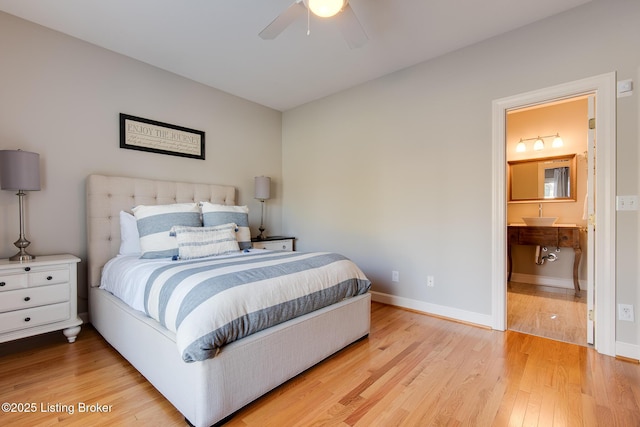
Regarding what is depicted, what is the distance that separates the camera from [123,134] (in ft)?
9.60

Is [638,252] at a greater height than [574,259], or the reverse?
[638,252]

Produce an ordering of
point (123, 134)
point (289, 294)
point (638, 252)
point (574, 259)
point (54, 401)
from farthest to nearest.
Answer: point (574, 259) < point (123, 134) < point (638, 252) < point (289, 294) < point (54, 401)

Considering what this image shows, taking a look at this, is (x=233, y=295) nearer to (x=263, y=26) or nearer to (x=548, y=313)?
(x=263, y=26)

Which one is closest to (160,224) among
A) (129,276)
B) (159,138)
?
(129,276)

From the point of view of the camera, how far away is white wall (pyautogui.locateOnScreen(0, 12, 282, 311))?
2375 mm

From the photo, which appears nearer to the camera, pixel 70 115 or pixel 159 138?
pixel 70 115

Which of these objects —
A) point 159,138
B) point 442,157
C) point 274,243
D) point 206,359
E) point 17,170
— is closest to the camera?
point 206,359

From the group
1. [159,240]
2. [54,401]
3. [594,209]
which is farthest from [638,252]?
[54,401]

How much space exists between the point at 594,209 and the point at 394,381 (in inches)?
79.1

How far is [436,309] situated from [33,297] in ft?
11.3

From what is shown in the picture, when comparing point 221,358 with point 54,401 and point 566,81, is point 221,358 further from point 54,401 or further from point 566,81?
point 566,81

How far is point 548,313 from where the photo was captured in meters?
3.05

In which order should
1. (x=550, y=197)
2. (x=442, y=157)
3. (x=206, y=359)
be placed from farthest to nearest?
(x=550, y=197) < (x=442, y=157) < (x=206, y=359)

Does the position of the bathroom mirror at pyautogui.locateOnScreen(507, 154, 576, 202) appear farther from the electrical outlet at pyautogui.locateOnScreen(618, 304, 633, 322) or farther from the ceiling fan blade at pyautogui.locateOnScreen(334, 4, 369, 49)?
the ceiling fan blade at pyautogui.locateOnScreen(334, 4, 369, 49)
